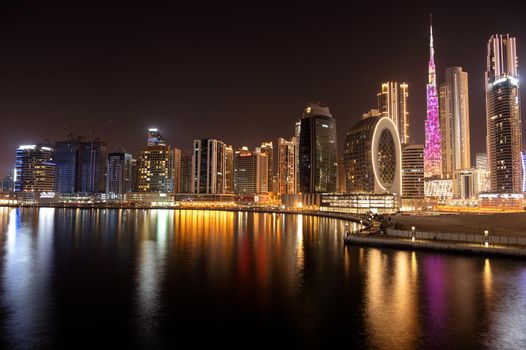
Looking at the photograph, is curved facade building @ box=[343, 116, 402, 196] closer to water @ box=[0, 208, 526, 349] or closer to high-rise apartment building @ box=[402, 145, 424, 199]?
high-rise apartment building @ box=[402, 145, 424, 199]

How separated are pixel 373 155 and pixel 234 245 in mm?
104717

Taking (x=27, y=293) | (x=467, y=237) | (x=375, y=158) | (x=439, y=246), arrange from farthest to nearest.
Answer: (x=375, y=158) < (x=467, y=237) < (x=439, y=246) < (x=27, y=293)

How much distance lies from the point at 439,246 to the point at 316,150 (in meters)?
134

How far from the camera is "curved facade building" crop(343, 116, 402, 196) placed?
493 feet

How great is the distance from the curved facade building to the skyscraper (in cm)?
1916

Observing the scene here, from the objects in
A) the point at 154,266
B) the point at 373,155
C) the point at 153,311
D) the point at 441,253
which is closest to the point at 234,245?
the point at 154,266

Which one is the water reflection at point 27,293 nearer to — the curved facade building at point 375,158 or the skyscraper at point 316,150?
the curved facade building at point 375,158

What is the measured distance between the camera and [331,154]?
187 meters

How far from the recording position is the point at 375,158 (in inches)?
5896

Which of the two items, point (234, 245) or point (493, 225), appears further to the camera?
point (493, 225)

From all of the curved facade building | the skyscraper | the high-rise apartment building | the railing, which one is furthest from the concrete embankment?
the high-rise apartment building

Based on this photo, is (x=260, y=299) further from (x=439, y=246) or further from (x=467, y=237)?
(x=467, y=237)

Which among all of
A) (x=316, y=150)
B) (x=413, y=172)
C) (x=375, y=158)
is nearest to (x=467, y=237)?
(x=375, y=158)

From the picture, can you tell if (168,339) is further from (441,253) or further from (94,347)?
(441,253)
